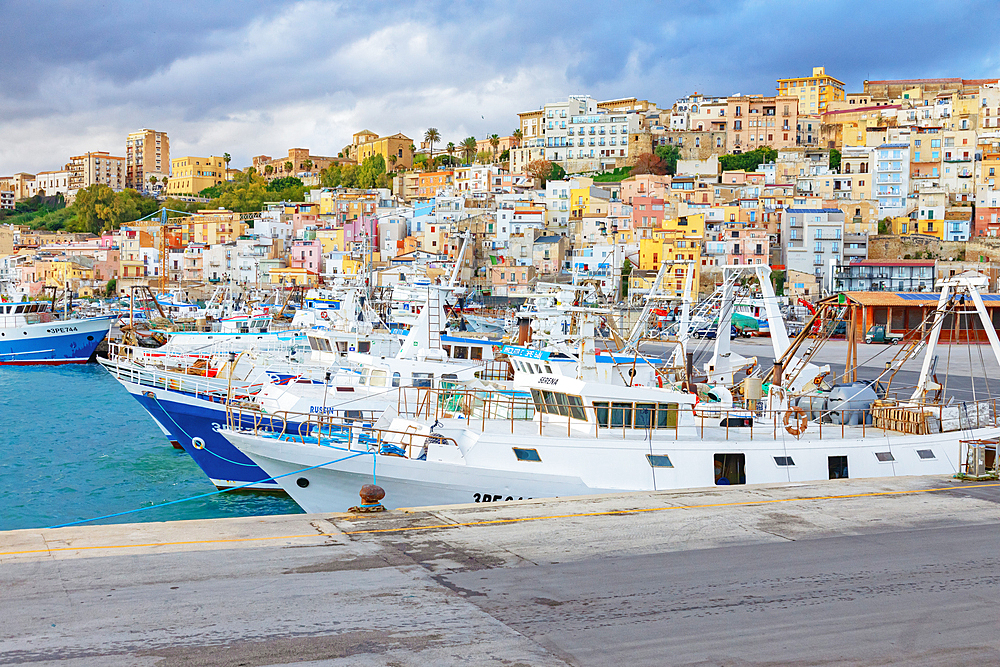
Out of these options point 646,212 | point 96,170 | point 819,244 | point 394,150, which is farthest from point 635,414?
point 96,170

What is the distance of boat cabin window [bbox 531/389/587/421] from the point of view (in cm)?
1819

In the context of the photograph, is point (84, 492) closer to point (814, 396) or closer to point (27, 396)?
point (814, 396)

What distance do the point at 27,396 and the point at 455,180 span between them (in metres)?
82.2

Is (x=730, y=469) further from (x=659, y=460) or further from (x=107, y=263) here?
(x=107, y=263)

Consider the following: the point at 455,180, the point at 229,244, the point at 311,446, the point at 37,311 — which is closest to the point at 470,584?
the point at 311,446

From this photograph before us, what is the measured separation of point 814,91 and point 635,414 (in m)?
123

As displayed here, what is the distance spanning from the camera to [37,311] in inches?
2377

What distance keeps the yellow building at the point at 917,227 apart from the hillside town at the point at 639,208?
0.21 meters

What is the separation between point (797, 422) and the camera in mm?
19484

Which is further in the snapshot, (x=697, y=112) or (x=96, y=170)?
(x=96, y=170)

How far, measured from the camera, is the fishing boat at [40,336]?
2286 inches

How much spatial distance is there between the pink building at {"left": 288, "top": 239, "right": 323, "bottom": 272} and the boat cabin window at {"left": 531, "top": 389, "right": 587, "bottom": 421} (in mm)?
84453

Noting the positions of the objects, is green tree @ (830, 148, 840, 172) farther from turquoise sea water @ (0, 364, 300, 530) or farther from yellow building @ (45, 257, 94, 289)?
turquoise sea water @ (0, 364, 300, 530)

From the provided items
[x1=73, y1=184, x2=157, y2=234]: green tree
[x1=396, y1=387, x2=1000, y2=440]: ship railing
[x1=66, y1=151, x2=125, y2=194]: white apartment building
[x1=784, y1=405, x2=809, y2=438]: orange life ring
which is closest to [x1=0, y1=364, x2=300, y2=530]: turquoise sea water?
Result: [x1=396, y1=387, x2=1000, y2=440]: ship railing
